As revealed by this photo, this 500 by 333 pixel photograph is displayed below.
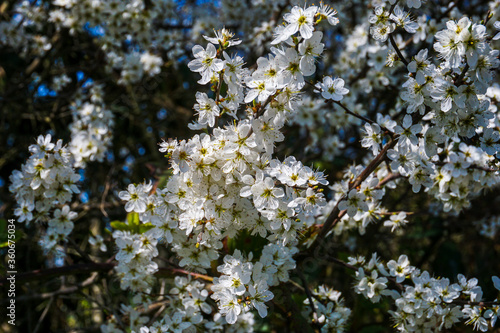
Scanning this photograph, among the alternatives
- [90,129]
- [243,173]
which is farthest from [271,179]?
[90,129]

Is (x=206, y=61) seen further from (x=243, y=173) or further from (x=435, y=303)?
(x=435, y=303)

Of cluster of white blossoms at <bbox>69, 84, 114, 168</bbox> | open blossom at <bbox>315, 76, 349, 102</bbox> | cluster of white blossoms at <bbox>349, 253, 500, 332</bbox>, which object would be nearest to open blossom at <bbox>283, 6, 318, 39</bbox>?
open blossom at <bbox>315, 76, 349, 102</bbox>

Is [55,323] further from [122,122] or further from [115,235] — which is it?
[115,235]

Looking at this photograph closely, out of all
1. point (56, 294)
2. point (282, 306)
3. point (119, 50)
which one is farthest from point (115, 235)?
point (119, 50)

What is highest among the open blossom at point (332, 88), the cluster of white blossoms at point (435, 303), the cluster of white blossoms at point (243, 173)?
the open blossom at point (332, 88)

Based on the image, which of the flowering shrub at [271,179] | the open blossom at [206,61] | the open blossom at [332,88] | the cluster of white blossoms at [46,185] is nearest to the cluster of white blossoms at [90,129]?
the flowering shrub at [271,179]

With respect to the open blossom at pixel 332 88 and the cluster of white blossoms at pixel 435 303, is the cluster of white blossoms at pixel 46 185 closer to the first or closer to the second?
the open blossom at pixel 332 88
